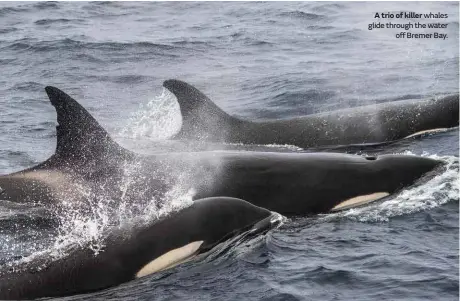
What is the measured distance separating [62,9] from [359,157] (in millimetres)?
27867

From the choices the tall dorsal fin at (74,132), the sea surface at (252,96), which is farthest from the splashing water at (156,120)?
the tall dorsal fin at (74,132)

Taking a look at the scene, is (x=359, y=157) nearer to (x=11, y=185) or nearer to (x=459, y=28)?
(x=11, y=185)

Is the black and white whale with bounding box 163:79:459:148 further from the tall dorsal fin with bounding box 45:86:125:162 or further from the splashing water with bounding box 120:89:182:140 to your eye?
the tall dorsal fin with bounding box 45:86:125:162

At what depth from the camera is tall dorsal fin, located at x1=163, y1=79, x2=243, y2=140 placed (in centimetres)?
1572

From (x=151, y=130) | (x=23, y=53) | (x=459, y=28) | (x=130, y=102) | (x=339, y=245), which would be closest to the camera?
(x=339, y=245)

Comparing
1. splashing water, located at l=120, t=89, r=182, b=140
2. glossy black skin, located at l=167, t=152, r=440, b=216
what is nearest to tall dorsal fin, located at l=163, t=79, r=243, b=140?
splashing water, located at l=120, t=89, r=182, b=140

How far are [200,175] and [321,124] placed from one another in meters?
5.08

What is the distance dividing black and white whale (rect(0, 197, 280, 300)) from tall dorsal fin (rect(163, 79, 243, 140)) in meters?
5.14

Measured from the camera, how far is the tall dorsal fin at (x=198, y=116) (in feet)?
51.6

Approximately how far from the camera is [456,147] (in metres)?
15.4

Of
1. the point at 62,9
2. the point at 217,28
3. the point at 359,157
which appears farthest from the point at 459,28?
the point at 359,157

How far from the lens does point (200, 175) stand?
12.2 meters

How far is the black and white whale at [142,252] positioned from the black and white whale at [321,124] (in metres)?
5.16

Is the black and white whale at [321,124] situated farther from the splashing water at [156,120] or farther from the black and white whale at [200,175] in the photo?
the black and white whale at [200,175]
